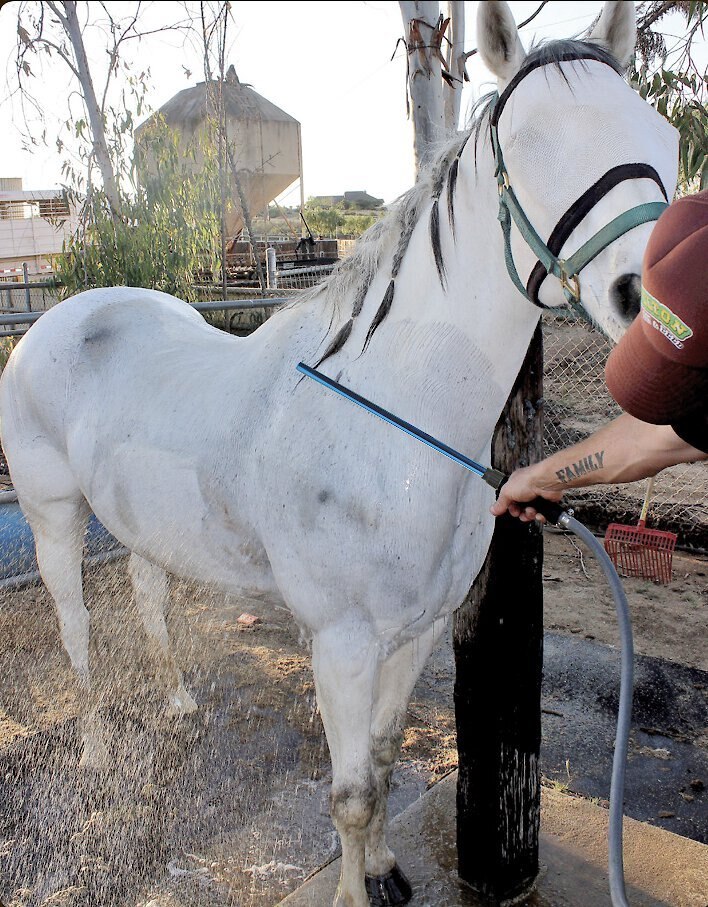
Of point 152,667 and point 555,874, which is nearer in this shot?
point 555,874

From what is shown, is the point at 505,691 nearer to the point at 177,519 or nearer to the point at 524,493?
the point at 524,493

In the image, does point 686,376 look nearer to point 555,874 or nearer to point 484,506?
point 484,506

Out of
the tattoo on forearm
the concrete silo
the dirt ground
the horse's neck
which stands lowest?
the dirt ground

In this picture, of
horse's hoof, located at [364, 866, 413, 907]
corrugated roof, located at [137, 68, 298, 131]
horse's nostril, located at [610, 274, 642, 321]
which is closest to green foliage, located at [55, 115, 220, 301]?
corrugated roof, located at [137, 68, 298, 131]

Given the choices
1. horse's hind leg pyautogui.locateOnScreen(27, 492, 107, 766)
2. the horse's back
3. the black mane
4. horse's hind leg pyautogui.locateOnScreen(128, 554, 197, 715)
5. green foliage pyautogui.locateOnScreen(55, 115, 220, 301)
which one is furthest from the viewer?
green foliage pyautogui.locateOnScreen(55, 115, 220, 301)

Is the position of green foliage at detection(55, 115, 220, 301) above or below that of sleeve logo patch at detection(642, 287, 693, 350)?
above

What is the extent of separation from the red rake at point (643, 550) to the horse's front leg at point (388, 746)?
2985 mm

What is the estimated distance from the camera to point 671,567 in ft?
15.8

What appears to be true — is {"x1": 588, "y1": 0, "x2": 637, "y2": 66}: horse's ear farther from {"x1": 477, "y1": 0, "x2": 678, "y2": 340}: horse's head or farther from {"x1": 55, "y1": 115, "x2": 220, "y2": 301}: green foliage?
{"x1": 55, "y1": 115, "x2": 220, "y2": 301}: green foliage

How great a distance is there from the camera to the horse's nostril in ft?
4.11

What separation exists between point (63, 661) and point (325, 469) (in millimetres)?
2586

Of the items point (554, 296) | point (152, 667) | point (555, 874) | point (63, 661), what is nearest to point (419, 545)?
point (554, 296)

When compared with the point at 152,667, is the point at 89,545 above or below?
above

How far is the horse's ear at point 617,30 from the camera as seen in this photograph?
1489 millimetres
